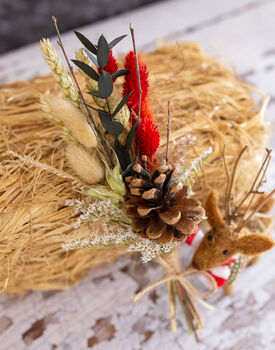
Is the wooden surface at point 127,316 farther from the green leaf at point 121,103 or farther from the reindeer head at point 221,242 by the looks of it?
the green leaf at point 121,103

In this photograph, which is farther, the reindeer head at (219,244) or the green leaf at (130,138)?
the reindeer head at (219,244)

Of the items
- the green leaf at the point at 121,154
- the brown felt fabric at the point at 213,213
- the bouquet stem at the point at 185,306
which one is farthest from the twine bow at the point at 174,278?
the green leaf at the point at 121,154

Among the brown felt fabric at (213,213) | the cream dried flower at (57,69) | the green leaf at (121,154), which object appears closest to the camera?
the cream dried flower at (57,69)

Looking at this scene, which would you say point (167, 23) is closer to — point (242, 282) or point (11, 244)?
point (242, 282)

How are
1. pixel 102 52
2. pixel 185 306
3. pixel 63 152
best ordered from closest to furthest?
pixel 102 52, pixel 63 152, pixel 185 306

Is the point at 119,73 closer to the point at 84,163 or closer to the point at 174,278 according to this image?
the point at 84,163

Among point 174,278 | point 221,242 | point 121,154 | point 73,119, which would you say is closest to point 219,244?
point 221,242
